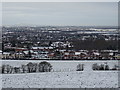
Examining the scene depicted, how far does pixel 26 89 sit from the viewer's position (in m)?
4.89

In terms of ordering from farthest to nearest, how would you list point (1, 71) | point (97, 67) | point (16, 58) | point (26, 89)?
point (16, 58)
point (97, 67)
point (1, 71)
point (26, 89)

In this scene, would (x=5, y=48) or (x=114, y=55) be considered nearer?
(x=114, y=55)

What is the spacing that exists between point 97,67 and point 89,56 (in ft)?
12.7

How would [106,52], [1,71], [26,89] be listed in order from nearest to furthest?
[26,89], [1,71], [106,52]

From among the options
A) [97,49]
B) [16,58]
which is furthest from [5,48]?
[97,49]

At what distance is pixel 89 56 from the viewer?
13.2 m

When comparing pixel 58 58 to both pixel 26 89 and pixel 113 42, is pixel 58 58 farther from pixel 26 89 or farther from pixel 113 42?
pixel 26 89

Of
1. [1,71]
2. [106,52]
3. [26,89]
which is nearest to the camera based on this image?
[26,89]

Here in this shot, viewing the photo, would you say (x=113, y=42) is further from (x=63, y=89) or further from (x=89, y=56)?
(x=63, y=89)

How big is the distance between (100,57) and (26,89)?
829cm

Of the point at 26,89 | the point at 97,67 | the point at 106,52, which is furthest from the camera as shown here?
the point at 106,52

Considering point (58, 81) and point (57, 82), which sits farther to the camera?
point (58, 81)

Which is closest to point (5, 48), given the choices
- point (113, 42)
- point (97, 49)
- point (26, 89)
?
point (97, 49)

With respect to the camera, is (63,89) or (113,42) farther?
(113,42)
